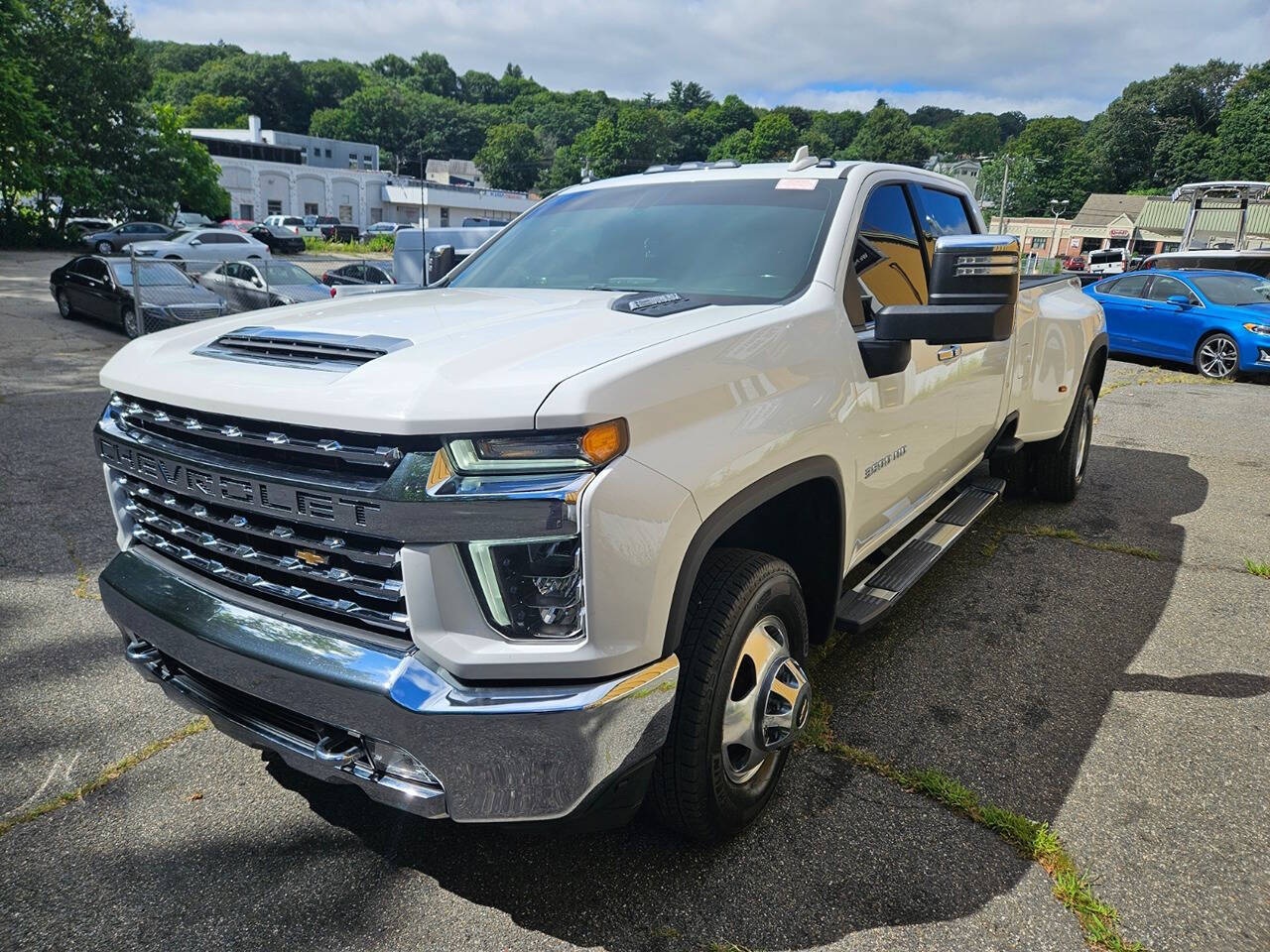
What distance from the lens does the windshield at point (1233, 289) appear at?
41.4 feet

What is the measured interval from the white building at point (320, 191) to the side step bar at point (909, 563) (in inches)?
2629

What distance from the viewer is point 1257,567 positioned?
480cm

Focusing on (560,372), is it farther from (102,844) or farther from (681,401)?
(102,844)

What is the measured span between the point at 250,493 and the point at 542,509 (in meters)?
0.76

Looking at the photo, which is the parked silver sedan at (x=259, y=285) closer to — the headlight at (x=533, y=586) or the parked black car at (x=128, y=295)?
the parked black car at (x=128, y=295)

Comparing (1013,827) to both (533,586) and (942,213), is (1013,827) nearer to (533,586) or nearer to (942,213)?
(533,586)

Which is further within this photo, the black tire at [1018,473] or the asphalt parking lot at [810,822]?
the black tire at [1018,473]

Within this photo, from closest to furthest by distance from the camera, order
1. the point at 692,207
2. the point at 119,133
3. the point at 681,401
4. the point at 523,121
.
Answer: the point at 681,401, the point at 692,207, the point at 119,133, the point at 523,121

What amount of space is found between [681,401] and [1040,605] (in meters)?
3.04

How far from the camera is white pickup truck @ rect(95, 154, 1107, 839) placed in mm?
1794

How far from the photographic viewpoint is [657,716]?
Answer: 6.37 ft

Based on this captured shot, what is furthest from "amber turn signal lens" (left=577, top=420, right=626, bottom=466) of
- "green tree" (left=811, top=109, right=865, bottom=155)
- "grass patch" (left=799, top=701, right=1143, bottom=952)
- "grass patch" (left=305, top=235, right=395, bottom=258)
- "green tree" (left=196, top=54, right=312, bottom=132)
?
"green tree" (left=196, top=54, right=312, bottom=132)

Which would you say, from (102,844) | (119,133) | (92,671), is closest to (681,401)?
(102,844)

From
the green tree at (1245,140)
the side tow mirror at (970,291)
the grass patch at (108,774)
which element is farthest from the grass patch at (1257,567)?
the green tree at (1245,140)
